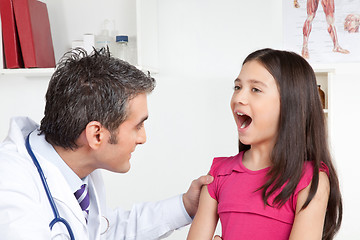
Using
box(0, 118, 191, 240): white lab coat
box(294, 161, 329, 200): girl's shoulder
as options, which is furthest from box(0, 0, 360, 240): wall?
box(294, 161, 329, 200): girl's shoulder

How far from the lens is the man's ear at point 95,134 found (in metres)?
1.38

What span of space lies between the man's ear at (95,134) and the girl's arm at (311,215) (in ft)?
1.77

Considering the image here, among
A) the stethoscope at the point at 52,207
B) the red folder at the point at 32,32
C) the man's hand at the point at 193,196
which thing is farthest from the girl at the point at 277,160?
the red folder at the point at 32,32

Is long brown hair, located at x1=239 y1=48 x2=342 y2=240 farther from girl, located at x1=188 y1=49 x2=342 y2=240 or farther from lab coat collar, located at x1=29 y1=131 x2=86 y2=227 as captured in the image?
lab coat collar, located at x1=29 y1=131 x2=86 y2=227

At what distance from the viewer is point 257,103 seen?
1.37 meters

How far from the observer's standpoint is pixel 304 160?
4.58 ft

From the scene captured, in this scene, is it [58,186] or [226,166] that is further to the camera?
[226,166]

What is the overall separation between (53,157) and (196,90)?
41.9 inches

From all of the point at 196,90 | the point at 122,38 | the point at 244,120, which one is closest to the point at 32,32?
the point at 122,38

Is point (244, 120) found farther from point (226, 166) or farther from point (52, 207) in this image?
point (52, 207)

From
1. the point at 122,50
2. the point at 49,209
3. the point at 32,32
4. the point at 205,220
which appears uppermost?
the point at 32,32

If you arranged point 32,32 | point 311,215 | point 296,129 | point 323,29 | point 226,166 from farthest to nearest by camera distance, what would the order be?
point 323,29 → point 32,32 → point 226,166 → point 296,129 → point 311,215

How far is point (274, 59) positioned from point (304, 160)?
28 centimetres

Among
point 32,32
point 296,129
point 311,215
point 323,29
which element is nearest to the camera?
point 311,215
